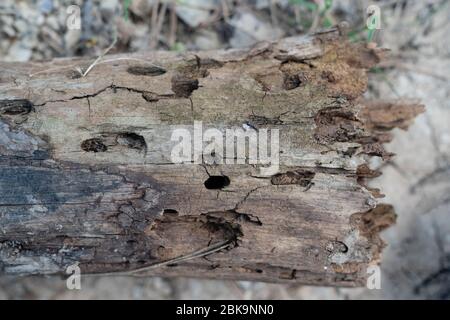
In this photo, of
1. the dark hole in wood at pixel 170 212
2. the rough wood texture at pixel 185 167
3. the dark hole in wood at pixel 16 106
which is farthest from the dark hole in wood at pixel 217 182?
the dark hole in wood at pixel 16 106

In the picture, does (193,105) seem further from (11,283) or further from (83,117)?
(11,283)

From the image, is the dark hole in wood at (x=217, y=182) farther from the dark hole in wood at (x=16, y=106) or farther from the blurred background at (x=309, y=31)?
the blurred background at (x=309, y=31)

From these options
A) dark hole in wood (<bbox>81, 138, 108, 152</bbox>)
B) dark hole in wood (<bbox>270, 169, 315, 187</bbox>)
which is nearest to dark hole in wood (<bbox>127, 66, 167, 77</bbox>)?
dark hole in wood (<bbox>81, 138, 108, 152</bbox>)

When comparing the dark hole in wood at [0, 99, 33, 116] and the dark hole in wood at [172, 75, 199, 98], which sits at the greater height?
the dark hole in wood at [172, 75, 199, 98]

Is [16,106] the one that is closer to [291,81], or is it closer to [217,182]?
[217,182]

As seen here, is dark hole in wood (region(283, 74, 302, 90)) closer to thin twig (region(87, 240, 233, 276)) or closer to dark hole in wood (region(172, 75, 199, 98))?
dark hole in wood (region(172, 75, 199, 98))
